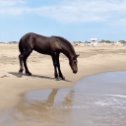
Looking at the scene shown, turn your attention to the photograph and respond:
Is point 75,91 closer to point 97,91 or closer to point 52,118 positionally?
point 97,91

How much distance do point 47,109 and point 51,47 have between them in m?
7.30

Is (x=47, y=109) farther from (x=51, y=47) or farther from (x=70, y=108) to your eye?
(x=51, y=47)

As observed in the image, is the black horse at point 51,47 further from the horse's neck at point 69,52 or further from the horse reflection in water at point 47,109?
the horse reflection in water at point 47,109

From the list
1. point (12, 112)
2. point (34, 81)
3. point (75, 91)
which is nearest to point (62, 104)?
point (12, 112)

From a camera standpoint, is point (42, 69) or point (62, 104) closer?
point (62, 104)

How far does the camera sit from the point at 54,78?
17.7 m

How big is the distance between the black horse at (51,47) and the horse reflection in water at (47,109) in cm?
494

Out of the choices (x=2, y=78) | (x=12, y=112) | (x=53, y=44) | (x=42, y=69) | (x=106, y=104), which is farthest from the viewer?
(x=42, y=69)

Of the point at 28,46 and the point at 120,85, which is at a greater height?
the point at 28,46

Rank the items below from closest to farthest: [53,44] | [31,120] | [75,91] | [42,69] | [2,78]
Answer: [31,120]
[75,91]
[2,78]
[53,44]
[42,69]

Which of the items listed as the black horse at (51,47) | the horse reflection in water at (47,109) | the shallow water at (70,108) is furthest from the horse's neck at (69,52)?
the horse reflection in water at (47,109)

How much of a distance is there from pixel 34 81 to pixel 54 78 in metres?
1.46

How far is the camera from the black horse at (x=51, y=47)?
17.5 meters

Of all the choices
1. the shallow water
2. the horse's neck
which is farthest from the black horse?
the shallow water
